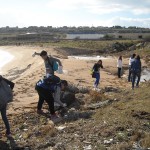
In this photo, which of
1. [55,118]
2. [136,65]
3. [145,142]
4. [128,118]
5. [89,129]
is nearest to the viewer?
[145,142]

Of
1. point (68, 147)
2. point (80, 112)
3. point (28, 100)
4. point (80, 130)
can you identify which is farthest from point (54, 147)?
point (28, 100)

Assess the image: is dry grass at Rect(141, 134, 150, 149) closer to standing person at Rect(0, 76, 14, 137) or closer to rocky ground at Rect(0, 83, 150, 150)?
rocky ground at Rect(0, 83, 150, 150)

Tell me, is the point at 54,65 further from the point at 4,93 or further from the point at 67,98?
the point at 4,93

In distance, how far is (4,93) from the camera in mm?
8430

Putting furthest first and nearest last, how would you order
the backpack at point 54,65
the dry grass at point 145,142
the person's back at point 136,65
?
the person's back at point 136,65 < the backpack at point 54,65 < the dry grass at point 145,142

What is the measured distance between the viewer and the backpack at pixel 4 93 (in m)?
8.37

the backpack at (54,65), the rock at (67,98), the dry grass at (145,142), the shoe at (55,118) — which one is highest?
the backpack at (54,65)

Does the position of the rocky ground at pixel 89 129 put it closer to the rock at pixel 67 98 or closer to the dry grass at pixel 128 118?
the dry grass at pixel 128 118

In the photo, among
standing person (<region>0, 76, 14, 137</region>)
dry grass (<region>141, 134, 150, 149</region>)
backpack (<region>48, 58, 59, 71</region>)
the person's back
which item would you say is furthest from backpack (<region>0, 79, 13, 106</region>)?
the person's back

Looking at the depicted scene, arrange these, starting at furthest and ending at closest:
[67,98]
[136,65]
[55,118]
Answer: [136,65] → [67,98] → [55,118]

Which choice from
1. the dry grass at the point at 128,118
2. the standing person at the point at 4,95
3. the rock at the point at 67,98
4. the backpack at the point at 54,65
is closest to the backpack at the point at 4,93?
the standing person at the point at 4,95

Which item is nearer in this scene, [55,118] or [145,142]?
[145,142]

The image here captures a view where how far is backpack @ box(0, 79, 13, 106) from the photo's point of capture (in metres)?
8.37

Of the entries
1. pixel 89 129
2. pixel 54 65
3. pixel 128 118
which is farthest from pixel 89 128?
pixel 54 65
